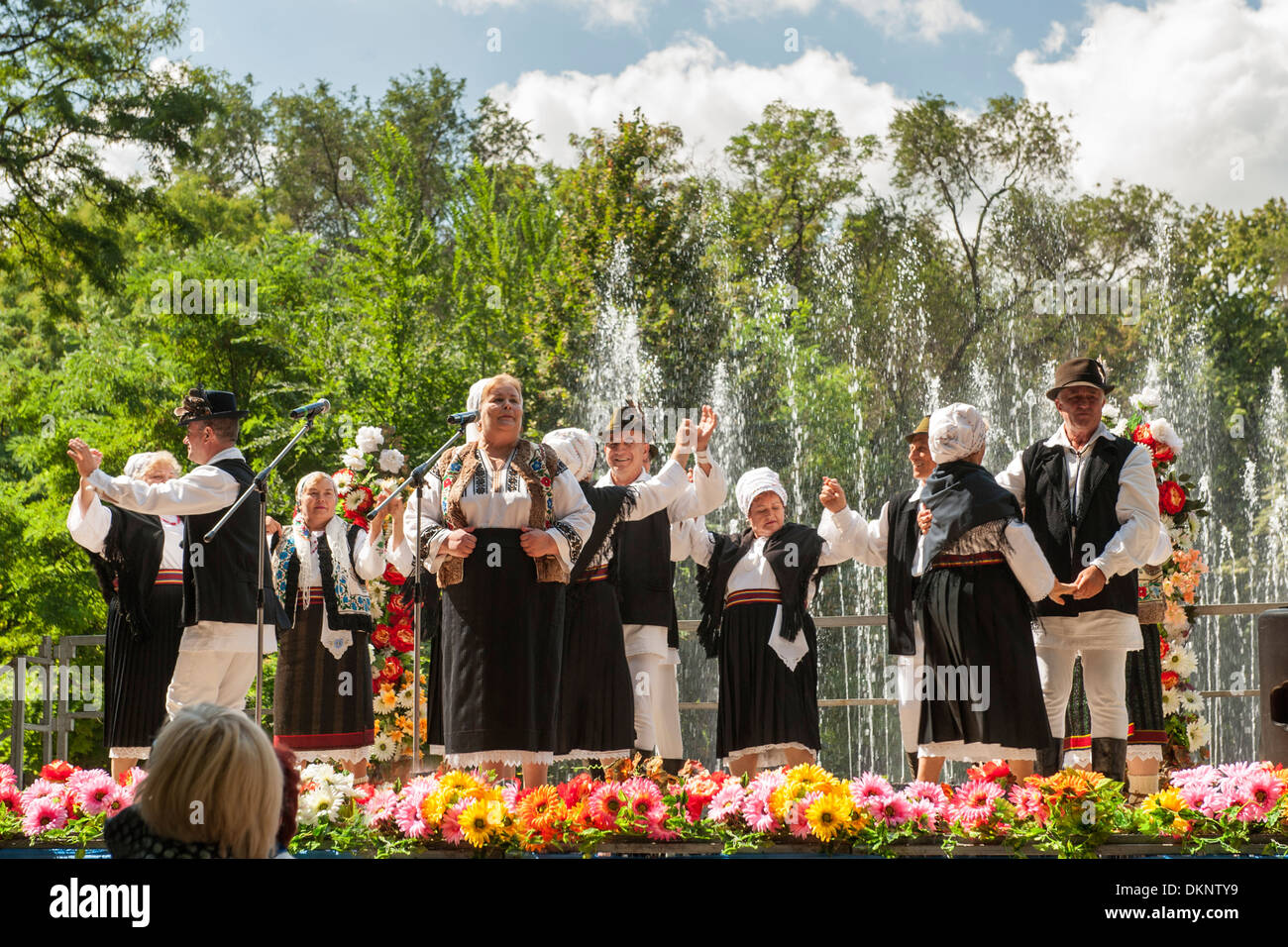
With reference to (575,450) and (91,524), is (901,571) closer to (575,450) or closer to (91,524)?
(575,450)

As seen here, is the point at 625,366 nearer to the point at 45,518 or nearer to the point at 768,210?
the point at 768,210

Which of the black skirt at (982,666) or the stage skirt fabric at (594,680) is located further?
the stage skirt fabric at (594,680)

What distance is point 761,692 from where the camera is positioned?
6.53 meters

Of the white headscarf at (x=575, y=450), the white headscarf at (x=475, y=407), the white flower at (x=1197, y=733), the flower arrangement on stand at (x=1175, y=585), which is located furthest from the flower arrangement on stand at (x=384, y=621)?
the white flower at (x=1197, y=733)

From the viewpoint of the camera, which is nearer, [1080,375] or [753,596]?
[1080,375]

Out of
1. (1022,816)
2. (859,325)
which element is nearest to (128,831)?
(1022,816)

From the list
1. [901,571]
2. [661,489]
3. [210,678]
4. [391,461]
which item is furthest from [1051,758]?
[391,461]

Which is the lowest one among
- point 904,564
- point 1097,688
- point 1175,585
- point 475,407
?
point 1097,688

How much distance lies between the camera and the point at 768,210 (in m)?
25.6

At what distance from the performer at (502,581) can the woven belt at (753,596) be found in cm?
163

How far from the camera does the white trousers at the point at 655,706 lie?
644 cm

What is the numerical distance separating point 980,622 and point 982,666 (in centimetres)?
17

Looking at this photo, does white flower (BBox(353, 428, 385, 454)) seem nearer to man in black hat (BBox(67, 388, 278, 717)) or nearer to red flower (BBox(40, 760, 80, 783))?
man in black hat (BBox(67, 388, 278, 717))

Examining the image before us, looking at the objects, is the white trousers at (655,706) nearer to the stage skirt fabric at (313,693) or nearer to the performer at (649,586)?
the performer at (649,586)
